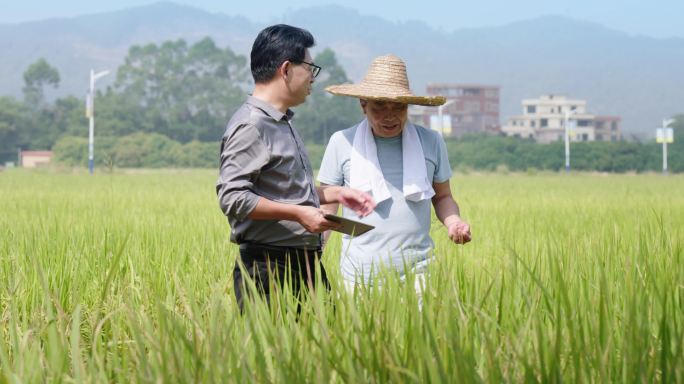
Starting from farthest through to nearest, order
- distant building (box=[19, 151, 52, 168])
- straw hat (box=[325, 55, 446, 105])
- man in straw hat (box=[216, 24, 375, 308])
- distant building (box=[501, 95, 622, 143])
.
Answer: distant building (box=[501, 95, 622, 143]) < distant building (box=[19, 151, 52, 168]) < straw hat (box=[325, 55, 446, 105]) < man in straw hat (box=[216, 24, 375, 308])

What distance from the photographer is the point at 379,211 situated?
3107 mm

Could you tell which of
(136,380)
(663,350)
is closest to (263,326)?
(136,380)

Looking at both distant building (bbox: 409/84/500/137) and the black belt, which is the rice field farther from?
distant building (bbox: 409/84/500/137)

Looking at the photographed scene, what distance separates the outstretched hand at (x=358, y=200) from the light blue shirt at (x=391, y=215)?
7.3 inches

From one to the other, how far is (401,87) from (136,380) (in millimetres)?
1471

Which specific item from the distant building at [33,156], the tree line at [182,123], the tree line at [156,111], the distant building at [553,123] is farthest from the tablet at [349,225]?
the distant building at [553,123]

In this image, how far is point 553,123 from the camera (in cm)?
10369

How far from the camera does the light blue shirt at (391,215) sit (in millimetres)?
3055

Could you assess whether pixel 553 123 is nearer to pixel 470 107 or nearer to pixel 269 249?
pixel 470 107

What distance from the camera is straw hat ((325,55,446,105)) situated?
3027mm

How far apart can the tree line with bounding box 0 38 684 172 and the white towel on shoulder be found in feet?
118

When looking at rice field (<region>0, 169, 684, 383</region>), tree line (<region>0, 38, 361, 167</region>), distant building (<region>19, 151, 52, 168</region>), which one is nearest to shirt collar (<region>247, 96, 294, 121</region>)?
rice field (<region>0, 169, 684, 383</region>)

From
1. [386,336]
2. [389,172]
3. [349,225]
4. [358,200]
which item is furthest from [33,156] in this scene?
[386,336]

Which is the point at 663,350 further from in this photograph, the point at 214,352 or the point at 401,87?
the point at 401,87
